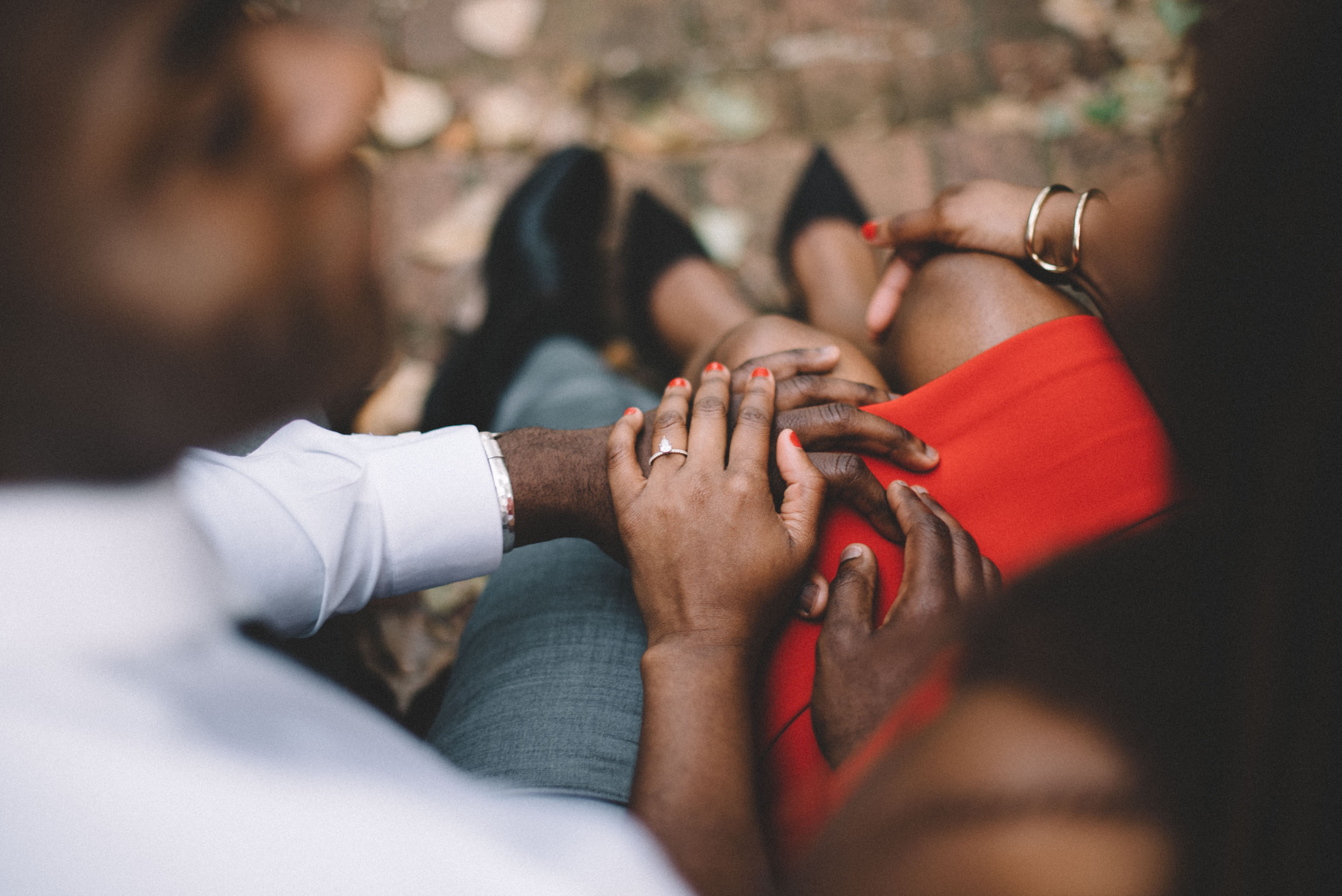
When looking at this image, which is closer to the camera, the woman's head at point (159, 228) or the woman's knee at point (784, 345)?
the woman's head at point (159, 228)

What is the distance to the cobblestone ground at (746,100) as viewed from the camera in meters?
1.81

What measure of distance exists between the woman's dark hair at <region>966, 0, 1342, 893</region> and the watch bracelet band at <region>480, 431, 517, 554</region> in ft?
2.27

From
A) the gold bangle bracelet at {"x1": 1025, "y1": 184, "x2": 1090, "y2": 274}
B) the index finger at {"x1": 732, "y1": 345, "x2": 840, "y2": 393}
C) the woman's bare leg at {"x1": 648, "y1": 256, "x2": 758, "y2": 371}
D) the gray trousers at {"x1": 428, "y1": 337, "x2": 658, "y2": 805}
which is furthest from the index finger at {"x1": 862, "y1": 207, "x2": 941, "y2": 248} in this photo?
the gray trousers at {"x1": 428, "y1": 337, "x2": 658, "y2": 805}

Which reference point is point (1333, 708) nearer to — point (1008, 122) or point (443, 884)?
point (443, 884)

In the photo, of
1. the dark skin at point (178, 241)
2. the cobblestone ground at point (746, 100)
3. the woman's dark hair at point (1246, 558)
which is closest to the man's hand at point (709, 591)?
the woman's dark hair at point (1246, 558)

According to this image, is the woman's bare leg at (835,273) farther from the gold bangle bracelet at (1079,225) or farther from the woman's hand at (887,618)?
the woman's hand at (887,618)

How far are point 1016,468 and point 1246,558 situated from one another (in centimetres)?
57

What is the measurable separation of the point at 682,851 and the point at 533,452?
0.59m

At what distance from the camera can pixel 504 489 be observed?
1055 mm

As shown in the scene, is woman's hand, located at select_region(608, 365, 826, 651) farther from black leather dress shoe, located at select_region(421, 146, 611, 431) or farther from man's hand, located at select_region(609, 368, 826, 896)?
black leather dress shoe, located at select_region(421, 146, 611, 431)

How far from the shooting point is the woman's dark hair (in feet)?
1.43

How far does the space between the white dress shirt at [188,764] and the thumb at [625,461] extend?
415 mm

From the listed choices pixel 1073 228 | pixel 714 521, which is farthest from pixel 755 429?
pixel 1073 228

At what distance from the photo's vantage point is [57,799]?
19.5 inches
